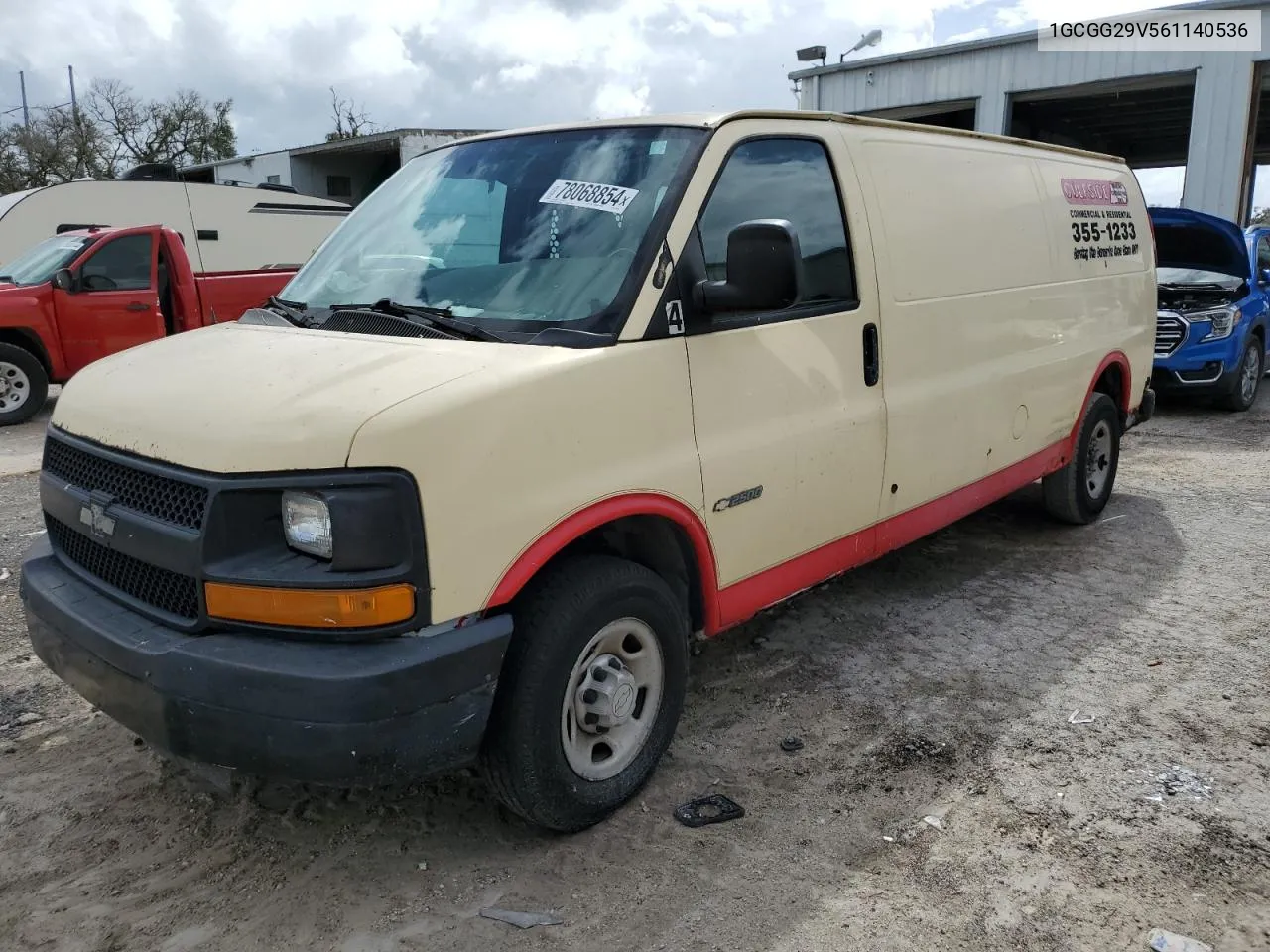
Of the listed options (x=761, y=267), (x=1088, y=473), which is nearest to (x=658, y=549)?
(x=761, y=267)

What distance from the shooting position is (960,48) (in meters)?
15.9

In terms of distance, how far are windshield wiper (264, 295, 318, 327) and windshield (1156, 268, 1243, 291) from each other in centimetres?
948

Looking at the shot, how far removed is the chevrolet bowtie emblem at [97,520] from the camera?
285 centimetres

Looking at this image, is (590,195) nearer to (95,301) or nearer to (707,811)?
(707,811)

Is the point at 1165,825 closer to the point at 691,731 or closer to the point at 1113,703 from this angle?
the point at 1113,703

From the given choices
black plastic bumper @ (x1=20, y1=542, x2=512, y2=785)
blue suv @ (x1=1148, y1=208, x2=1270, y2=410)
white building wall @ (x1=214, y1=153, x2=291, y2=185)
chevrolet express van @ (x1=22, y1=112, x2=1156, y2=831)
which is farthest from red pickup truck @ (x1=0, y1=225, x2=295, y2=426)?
white building wall @ (x1=214, y1=153, x2=291, y2=185)

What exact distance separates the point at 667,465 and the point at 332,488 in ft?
3.48

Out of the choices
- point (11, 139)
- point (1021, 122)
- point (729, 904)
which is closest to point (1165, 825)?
point (729, 904)

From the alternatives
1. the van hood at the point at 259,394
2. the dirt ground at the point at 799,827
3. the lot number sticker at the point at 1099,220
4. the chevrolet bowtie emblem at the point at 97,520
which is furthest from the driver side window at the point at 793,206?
the lot number sticker at the point at 1099,220

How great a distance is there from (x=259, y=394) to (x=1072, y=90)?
15703 mm

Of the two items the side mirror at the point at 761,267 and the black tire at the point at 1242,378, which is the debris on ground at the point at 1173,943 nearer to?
the side mirror at the point at 761,267

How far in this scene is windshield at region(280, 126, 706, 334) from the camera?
314 centimetres

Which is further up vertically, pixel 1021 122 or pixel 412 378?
pixel 1021 122

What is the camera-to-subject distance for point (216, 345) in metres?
3.29
